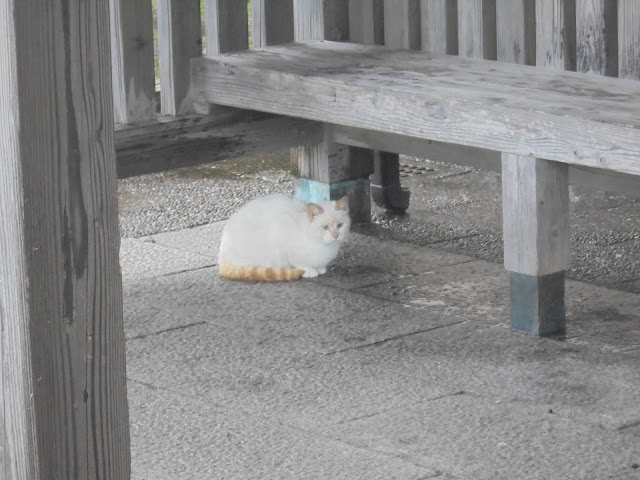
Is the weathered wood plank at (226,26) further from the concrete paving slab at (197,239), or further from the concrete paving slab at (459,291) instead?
Answer: the concrete paving slab at (459,291)

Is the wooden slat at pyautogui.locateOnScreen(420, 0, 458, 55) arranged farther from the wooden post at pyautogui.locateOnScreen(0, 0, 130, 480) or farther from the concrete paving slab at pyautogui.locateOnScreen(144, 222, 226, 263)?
the wooden post at pyautogui.locateOnScreen(0, 0, 130, 480)

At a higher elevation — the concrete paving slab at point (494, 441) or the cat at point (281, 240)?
the cat at point (281, 240)

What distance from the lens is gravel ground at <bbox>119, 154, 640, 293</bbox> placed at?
18.8 ft

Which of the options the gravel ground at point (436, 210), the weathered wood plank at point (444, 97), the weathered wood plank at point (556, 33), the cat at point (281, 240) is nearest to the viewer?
the weathered wood plank at point (444, 97)

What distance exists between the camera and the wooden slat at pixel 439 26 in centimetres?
562

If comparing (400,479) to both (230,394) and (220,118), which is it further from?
(220,118)

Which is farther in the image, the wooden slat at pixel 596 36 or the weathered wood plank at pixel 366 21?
the weathered wood plank at pixel 366 21

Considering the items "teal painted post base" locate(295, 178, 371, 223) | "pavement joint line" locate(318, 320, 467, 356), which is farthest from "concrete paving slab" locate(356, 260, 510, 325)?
"teal painted post base" locate(295, 178, 371, 223)

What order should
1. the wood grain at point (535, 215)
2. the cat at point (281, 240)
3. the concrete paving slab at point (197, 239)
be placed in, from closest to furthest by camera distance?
1. the wood grain at point (535, 215)
2. the cat at point (281, 240)
3. the concrete paving slab at point (197, 239)

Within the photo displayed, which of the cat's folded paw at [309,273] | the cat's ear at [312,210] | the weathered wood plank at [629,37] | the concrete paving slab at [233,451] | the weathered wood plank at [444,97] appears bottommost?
the concrete paving slab at [233,451]

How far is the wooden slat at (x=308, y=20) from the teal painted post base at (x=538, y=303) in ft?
6.36

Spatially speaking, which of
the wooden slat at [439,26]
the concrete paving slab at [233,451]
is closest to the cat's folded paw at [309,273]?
the wooden slat at [439,26]

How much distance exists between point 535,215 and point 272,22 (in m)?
2.01

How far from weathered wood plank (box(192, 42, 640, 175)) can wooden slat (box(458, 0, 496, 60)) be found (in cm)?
28
